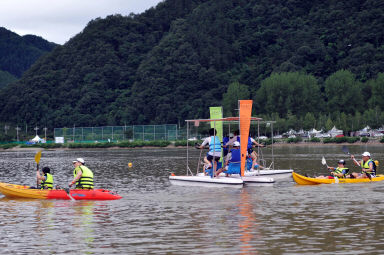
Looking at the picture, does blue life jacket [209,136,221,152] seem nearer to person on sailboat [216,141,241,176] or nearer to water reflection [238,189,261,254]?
person on sailboat [216,141,241,176]

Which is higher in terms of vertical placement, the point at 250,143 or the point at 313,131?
the point at 313,131

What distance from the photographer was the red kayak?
82.5ft

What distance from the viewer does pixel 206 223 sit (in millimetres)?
18875

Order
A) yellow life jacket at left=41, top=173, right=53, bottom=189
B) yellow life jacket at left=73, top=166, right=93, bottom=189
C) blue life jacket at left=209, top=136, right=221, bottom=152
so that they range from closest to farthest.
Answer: yellow life jacket at left=73, top=166, right=93, bottom=189 < yellow life jacket at left=41, top=173, right=53, bottom=189 < blue life jacket at left=209, top=136, right=221, bottom=152

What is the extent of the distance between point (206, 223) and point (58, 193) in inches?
353

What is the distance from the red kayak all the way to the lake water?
0.40m

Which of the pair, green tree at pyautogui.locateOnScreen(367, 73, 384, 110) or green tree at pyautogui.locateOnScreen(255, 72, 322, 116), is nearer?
green tree at pyautogui.locateOnScreen(367, 73, 384, 110)

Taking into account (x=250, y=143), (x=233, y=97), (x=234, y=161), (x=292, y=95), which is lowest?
(x=234, y=161)

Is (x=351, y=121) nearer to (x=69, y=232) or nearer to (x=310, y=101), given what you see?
(x=310, y=101)

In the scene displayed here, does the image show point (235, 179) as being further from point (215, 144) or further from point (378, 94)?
point (378, 94)

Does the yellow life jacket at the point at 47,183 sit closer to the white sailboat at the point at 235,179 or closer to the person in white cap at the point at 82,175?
the person in white cap at the point at 82,175

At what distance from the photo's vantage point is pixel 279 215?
20328 millimetres

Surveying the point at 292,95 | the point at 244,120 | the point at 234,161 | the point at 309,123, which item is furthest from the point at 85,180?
the point at 292,95

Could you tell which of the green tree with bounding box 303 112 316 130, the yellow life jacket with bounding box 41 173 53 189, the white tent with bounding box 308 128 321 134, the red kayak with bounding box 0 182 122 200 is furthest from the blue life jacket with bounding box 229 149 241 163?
the green tree with bounding box 303 112 316 130
